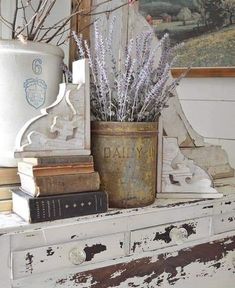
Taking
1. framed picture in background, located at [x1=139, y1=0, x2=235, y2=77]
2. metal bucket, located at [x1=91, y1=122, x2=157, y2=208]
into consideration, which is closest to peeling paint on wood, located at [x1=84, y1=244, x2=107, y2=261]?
metal bucket, located at [x1=91, y1=122, x2=157, y2=208]

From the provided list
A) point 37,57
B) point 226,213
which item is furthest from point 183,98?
point 37,57

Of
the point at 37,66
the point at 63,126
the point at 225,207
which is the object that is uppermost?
the point at 37,66

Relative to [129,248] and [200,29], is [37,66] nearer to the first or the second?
[129,248]

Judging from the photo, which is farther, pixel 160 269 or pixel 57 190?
pixel 160 269

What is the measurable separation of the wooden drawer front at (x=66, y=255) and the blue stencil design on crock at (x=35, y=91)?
1.06 ft

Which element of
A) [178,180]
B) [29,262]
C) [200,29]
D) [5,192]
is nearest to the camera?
[29,262]

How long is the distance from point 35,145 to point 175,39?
0.91m

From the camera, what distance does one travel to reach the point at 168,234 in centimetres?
102

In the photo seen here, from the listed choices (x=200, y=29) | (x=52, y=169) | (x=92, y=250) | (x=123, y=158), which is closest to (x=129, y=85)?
(x=123, y=158)

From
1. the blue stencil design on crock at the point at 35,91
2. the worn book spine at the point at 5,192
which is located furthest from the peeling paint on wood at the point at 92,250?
the blue stencil design on crock at the point at 35,91

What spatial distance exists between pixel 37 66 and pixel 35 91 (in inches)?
2.2

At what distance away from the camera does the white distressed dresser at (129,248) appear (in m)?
0.83

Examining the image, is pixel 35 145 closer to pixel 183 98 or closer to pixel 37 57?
pixel 37 57

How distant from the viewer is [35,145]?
0.88 meters
